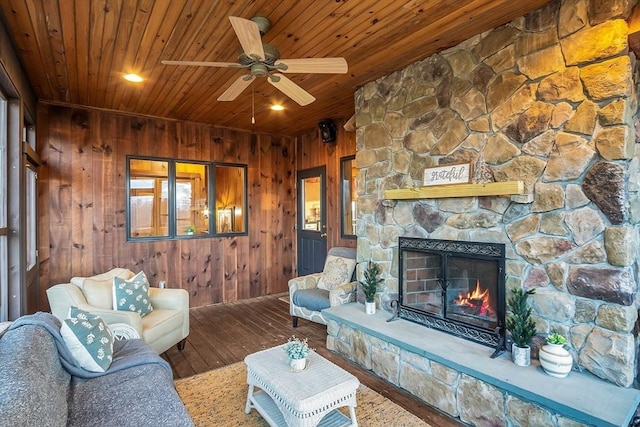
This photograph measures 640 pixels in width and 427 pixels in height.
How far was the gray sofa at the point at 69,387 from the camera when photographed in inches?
51.4

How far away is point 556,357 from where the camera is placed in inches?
83.0

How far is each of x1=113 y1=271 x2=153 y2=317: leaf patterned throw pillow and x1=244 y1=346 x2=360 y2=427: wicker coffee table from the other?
1517 millimetres

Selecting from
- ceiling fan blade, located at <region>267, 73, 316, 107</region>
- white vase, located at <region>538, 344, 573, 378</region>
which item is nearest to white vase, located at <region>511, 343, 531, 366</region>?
white vase, located at <region>538, 344, 573, 378</region>

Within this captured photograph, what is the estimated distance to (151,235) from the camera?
4.91 metres

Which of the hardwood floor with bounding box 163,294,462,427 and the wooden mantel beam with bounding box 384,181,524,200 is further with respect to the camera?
the hardwood floor with bounding box 163,294,462,427

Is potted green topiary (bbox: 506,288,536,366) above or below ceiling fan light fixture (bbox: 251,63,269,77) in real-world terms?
below

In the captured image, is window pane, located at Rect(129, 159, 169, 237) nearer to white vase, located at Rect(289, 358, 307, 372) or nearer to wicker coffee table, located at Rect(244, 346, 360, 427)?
wicker coffee table, located at Rect(244, 346, 360, 427)

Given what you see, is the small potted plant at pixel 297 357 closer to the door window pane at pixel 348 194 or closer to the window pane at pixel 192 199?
the door window pane at pixel 348 194

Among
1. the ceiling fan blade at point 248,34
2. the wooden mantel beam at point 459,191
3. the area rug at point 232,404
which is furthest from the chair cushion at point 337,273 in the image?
the ceiling fan blade at point 248,34

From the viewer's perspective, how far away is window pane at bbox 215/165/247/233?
5.50m

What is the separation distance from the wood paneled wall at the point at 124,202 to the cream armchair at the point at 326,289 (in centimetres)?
167

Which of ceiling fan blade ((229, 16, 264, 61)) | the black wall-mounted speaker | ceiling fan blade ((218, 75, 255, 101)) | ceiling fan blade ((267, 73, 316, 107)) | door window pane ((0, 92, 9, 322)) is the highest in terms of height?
the black wall-mounted speaker

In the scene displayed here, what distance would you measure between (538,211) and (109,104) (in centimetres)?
472

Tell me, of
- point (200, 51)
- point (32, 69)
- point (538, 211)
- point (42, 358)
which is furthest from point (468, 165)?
point (32, 69)
